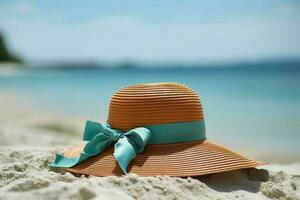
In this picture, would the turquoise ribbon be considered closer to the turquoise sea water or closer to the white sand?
the white sand

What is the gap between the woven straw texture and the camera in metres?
3.01

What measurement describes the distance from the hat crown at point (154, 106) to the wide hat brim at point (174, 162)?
158 mm

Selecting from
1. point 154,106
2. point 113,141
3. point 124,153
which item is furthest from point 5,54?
point 124,153

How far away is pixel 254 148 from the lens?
8328mm

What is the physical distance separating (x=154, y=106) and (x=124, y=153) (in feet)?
1.13

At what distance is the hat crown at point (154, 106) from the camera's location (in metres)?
3.18

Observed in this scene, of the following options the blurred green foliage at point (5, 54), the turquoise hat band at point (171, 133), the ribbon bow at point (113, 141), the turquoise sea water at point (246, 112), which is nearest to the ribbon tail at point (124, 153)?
the ribbon bow at point (113, 141)

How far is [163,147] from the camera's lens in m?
3.15

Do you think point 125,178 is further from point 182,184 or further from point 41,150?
point 41,150

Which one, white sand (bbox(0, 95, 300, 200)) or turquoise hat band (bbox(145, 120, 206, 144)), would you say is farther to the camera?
turquoise hat band (bbox(145, 120, 206, 144))

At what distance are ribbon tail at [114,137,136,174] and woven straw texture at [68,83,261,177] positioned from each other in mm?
Answer: 38

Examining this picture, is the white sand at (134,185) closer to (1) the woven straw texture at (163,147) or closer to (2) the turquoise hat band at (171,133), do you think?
(1) the woven straw texture at (163,147)

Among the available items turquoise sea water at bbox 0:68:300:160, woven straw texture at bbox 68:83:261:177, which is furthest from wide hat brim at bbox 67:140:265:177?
turquoise sea water at bbox 0:68:300:160

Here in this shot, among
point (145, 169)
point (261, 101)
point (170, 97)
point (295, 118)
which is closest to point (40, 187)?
point (145, 169)
